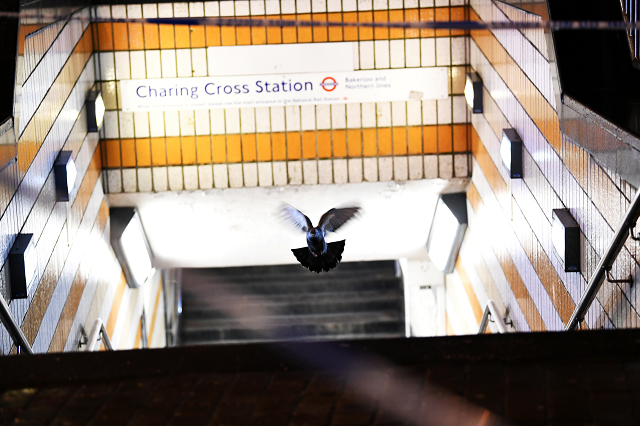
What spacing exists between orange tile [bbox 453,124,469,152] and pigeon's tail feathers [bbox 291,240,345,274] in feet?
8.12

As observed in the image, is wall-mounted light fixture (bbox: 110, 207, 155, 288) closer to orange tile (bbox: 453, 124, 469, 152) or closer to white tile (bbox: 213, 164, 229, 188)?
white tile (bbox: 213, 164, 229, 188)

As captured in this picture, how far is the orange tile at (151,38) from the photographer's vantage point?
7.02 m

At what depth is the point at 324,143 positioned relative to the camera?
7.28 m

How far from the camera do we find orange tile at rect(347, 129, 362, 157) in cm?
728

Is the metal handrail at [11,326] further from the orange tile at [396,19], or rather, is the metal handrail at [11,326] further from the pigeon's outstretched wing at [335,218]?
the orange tile at [396,19]

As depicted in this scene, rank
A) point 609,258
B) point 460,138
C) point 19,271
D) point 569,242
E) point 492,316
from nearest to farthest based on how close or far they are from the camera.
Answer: point 609,258 → point 569,242 → point 19,271 → point 492,316 → point 460,138

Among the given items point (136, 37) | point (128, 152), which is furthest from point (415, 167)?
point (136, 37)

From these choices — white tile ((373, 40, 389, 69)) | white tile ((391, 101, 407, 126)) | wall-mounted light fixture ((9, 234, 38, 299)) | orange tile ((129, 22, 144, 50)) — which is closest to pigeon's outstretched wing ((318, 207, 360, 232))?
wall-mounted light fixture ((9, 234, 38, 299))

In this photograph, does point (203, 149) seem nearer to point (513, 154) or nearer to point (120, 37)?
point (120, 37)

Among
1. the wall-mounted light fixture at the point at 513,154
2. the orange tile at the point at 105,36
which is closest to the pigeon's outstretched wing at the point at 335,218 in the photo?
the wall-mounted light fixture at the point at 513,154

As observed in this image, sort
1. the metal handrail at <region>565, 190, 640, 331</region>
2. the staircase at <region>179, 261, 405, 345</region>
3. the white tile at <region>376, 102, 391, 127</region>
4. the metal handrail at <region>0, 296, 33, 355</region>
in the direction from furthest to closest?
the staircase at <region>179, 261, 405, 345</region> → the white tile at <region>376, 102, 391, 127</region> → the metal handrail at <region>0, 296, 33, 355</region> → the metal handrail at <region>565, 190, 640, 331</region>

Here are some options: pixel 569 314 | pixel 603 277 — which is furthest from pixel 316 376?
pixel 569 314

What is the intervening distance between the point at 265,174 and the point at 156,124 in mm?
1116

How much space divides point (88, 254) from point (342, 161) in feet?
8.06
